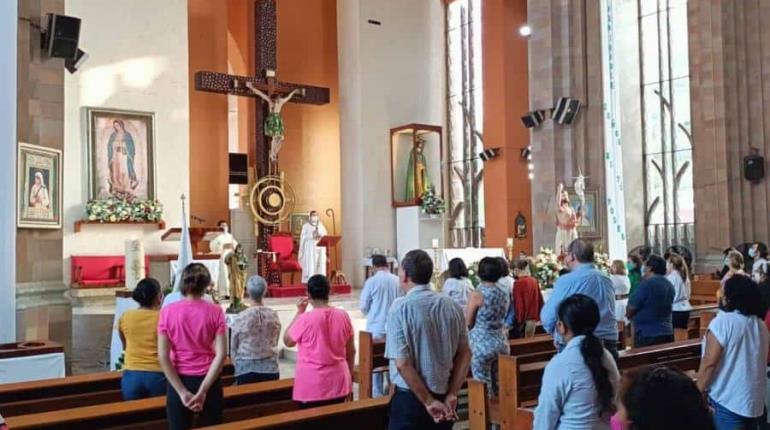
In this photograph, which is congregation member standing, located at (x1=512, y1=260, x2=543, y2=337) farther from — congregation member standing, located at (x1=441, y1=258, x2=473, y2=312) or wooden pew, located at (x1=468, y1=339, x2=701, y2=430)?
wooden pew, located at (x1=468, y1=339, x2=701, y2=430)

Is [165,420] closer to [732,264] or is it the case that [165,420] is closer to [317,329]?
[317,329]

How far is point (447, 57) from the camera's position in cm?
2153

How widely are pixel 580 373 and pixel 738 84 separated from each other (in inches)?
490

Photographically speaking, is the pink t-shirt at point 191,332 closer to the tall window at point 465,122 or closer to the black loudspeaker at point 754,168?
the black loudspeaker at point 754,168

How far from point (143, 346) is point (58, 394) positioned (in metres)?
1.15

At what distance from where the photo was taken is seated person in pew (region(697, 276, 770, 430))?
3.56m

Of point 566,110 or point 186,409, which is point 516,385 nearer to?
point 186,409

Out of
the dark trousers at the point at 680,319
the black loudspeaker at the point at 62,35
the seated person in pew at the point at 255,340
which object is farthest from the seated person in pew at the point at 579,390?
the black loudspeaker at the point at 62,35

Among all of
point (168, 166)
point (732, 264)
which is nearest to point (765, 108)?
point (732, 264)

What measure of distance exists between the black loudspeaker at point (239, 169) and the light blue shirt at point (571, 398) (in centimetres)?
1544

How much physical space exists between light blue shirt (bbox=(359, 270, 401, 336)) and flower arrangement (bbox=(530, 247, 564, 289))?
4.25 metres

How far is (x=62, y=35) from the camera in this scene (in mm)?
7289

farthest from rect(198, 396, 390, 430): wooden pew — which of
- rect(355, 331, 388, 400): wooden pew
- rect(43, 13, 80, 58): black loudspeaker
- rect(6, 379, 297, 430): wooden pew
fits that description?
rect(43, 13, 80, 58): black loudspeaker

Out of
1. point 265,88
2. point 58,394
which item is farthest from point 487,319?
point 265,88
